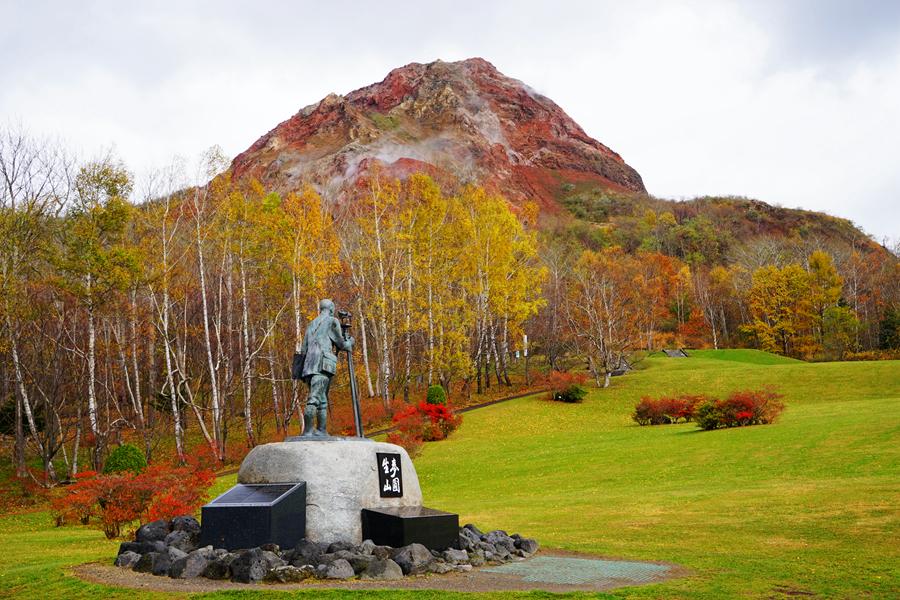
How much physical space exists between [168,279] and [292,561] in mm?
21601

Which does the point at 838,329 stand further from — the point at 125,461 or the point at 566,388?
the point at 125,461

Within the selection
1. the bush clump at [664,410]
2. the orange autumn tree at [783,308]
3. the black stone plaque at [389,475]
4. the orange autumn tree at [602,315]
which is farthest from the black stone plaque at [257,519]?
the orange autumn tree at [783,308]

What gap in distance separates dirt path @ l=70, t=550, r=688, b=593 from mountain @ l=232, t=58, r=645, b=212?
78.2m

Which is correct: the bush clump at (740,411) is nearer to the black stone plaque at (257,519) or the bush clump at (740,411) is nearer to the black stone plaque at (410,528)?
the black stone plaque at (410,528)

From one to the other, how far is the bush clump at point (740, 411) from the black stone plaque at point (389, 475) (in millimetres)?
18201

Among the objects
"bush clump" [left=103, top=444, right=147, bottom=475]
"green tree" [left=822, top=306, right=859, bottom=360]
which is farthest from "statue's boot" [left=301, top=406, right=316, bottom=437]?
"green tree" [left=822, top=306, right=859, bottom=360]

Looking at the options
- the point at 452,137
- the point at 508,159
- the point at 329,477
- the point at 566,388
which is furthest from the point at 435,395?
the point at 508,159

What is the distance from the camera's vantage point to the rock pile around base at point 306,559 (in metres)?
8.15

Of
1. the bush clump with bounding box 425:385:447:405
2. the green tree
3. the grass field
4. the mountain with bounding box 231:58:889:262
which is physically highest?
the mountain with bounding box 231:58:889:262

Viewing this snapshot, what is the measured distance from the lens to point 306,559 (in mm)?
8484

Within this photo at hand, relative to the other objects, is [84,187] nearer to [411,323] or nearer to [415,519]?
[411,323]

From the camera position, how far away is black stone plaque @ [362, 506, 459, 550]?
922 cm

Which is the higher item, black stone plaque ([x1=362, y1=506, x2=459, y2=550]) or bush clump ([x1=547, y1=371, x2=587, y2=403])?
bush clump ([x1=547, y1=371, x2=587, y2=403])

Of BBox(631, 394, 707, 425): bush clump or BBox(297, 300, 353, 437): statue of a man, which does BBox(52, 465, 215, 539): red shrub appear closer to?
BBox(297, 300, 353, 437): statue of a man
